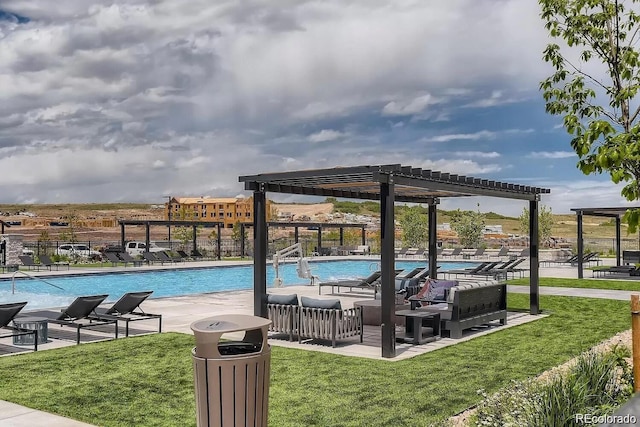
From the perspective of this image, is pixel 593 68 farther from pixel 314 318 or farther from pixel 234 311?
pixel 234 311

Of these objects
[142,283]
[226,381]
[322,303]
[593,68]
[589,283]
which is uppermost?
[593,68]

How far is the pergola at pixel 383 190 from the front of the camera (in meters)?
9.59

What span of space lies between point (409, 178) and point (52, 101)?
138m

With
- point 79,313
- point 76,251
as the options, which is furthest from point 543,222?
point 79,313

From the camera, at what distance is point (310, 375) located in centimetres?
820

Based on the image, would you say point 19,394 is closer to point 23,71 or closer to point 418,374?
point 418,374

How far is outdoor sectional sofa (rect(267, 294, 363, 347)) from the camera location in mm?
10219

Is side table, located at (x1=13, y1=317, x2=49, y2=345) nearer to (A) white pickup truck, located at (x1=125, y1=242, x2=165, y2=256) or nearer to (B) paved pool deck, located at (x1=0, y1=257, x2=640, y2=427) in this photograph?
(B) paved pool deck, located at (x1=0, y1=257, x2=640, y2=427)

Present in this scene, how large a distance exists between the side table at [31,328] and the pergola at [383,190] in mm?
3529

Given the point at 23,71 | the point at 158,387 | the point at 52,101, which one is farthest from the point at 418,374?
the point at 52,101

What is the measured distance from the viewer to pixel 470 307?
11.6 m

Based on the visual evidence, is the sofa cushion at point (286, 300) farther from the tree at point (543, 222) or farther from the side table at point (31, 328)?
the tree at point (543, 222)

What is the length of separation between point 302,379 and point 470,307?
463 centimetres

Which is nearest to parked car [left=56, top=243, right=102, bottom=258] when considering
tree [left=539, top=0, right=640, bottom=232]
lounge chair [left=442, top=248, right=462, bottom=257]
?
lounge chair [left=442, top=248, right=462, bottom=257]
